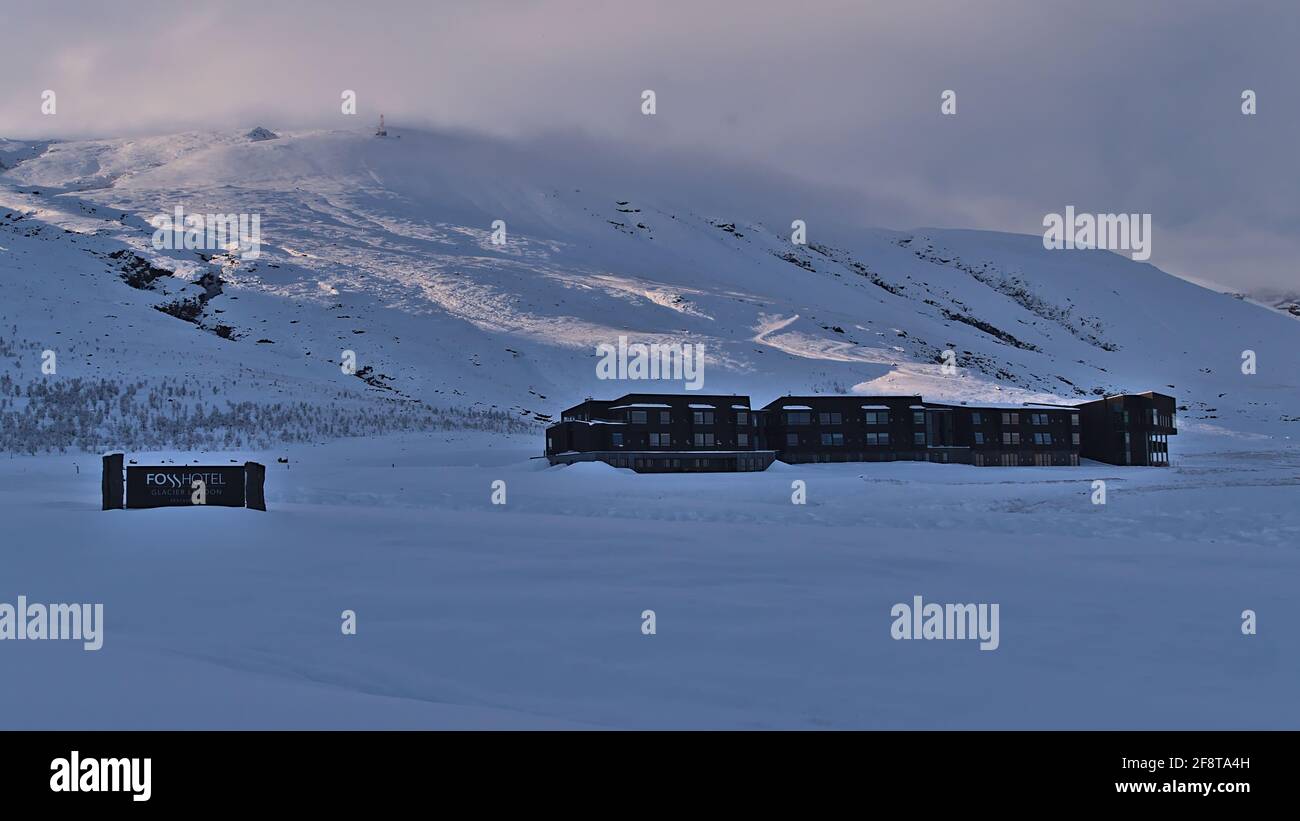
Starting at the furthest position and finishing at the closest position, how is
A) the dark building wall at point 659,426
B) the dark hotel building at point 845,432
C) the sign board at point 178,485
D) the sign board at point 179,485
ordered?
the dark hotel building at point 845,432 < the dark building wall at point 659,426 < the sign board at point 179,485 < the sign board at point 178,485

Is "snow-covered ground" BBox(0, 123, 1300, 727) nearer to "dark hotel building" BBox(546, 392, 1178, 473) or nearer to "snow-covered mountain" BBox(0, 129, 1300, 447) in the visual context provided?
"dark hotel building" BBox(546, 392, 1178, 473)

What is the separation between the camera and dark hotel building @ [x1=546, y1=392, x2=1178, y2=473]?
6681 cm

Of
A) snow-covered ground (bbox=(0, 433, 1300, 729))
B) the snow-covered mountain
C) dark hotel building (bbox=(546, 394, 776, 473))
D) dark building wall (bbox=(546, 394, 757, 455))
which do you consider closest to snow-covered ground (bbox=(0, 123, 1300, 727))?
snow-covered ground (bbox=(0, 433, 1300, 729))

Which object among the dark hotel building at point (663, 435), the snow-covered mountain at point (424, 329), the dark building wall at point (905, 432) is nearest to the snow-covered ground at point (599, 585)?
the dark hotel building at point (663, 435)

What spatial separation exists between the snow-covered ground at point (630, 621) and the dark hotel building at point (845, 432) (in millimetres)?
36579

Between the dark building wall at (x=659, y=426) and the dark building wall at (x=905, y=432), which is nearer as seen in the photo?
the dark building wall at (x=659, y=426)

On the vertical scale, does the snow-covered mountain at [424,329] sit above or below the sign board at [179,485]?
above

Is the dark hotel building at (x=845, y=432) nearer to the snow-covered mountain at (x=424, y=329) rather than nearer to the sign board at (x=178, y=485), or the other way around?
the snow-covered mountain at (x=424, y=329)

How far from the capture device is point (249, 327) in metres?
132

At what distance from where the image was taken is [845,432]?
74188mm

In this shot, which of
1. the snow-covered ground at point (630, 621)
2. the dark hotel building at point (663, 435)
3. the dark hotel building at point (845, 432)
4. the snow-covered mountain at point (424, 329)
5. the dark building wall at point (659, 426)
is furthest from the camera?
the snow-covered mountain at point (424, 329)

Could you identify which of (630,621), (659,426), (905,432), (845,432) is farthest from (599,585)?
(905,432)

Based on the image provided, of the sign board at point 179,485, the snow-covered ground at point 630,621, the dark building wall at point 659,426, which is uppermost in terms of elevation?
the dark building wall at point 659,426

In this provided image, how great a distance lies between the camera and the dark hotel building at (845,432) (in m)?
66.8
